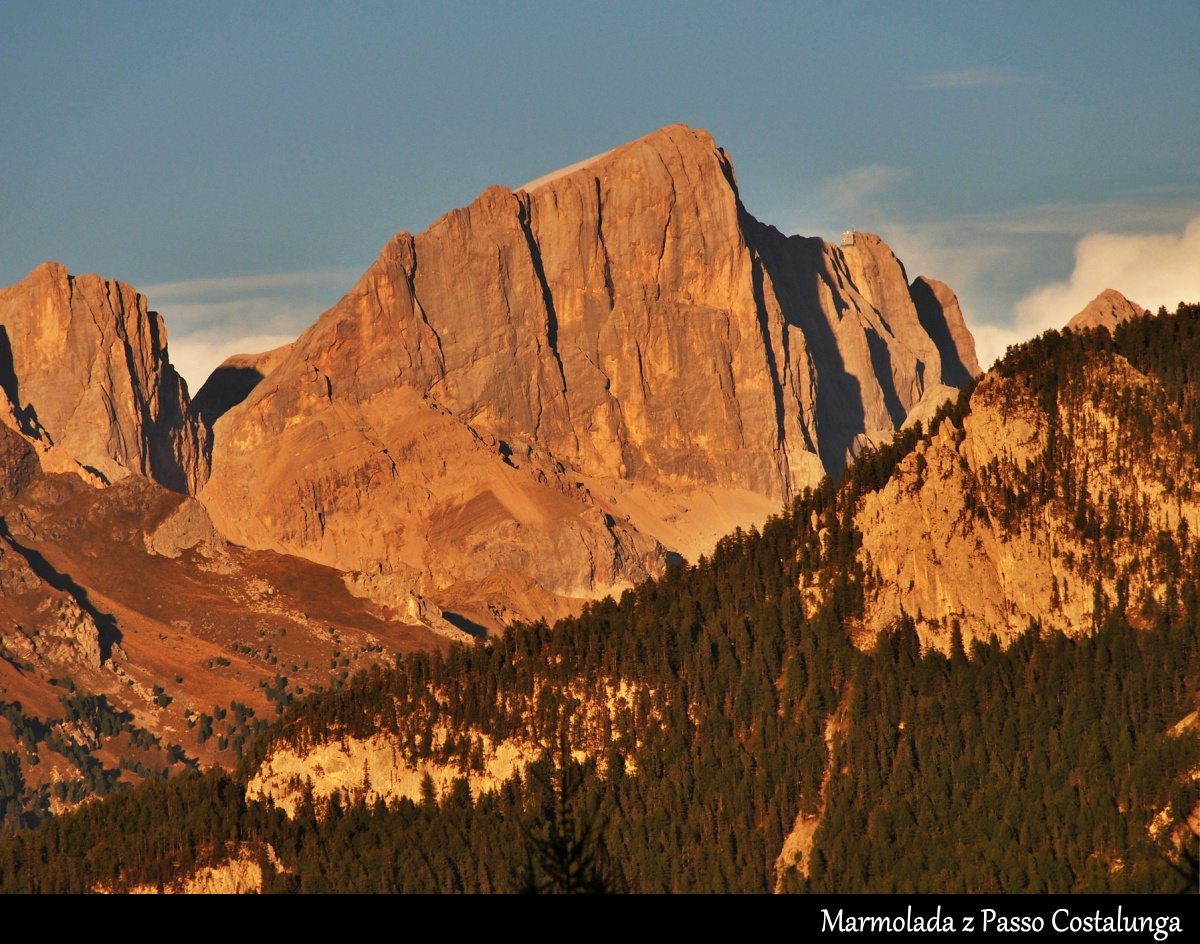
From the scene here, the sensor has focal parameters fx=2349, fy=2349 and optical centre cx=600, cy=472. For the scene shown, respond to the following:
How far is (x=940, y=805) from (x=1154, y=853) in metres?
21.2

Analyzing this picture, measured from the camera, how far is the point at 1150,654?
197375 millimetres
